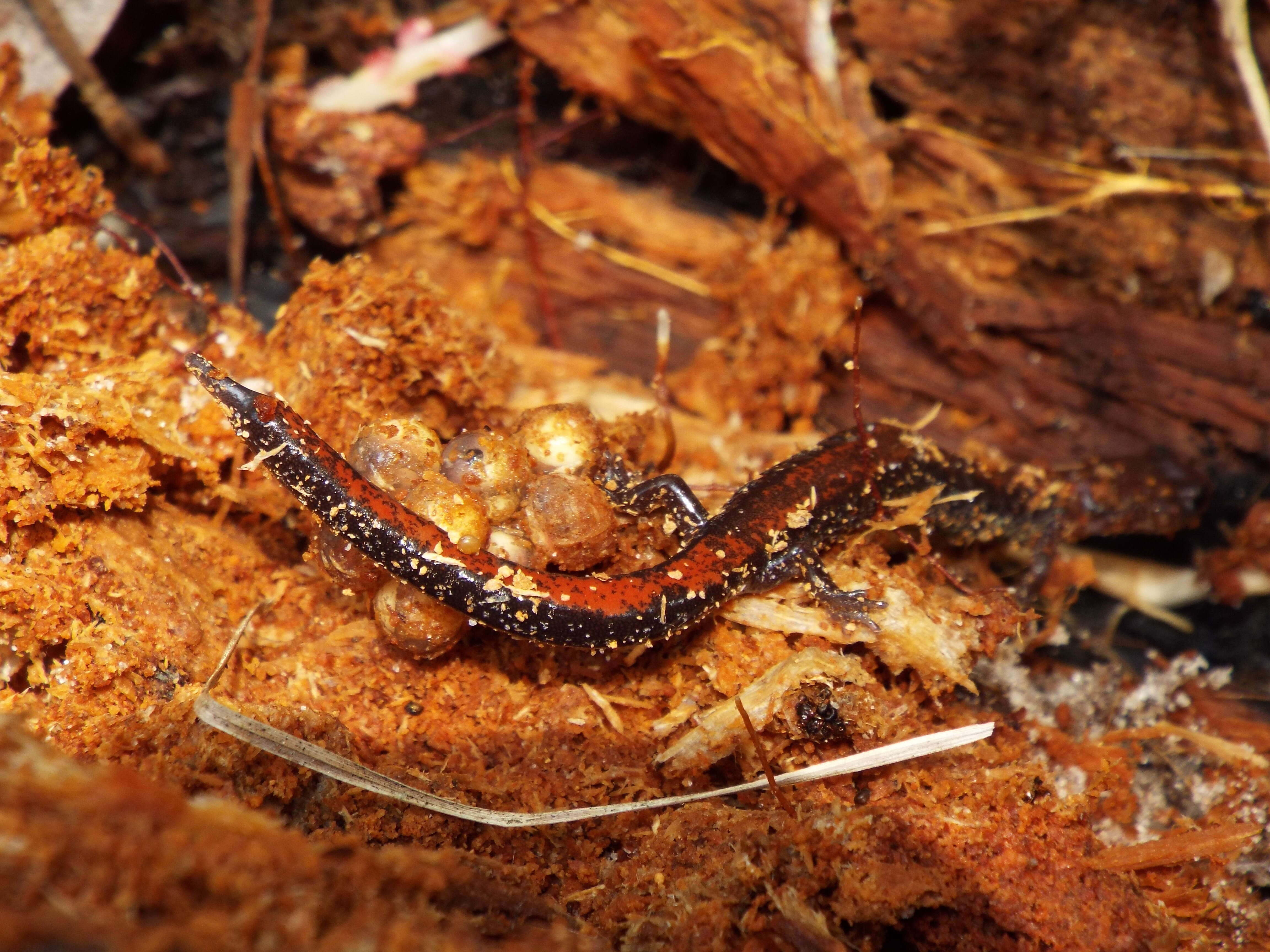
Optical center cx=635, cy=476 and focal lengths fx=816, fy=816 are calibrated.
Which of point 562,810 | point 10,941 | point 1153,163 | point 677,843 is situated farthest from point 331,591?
point 1153,163

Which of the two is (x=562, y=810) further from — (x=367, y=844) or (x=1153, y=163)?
(x=1153, y=163)

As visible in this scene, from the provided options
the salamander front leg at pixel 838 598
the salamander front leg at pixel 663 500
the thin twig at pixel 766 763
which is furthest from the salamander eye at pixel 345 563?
the salamander front leg at pixel 838 598

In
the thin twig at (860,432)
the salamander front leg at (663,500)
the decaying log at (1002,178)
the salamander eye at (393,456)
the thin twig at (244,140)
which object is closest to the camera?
the salamander eye at (393,456)

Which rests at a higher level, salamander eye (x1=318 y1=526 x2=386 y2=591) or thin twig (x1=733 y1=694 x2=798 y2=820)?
salamander eye (x1=318 y1=526 x2=386 y2=591)

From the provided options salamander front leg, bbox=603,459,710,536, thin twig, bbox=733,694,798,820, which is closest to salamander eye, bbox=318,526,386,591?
salamander front leg, bbox=603,459,710,536

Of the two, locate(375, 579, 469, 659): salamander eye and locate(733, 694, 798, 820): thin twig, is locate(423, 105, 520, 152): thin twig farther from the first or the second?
locate(733, 694, 798, 820): thin twig

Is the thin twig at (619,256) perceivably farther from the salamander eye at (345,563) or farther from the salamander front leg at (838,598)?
the salamander eye at (345,563)
